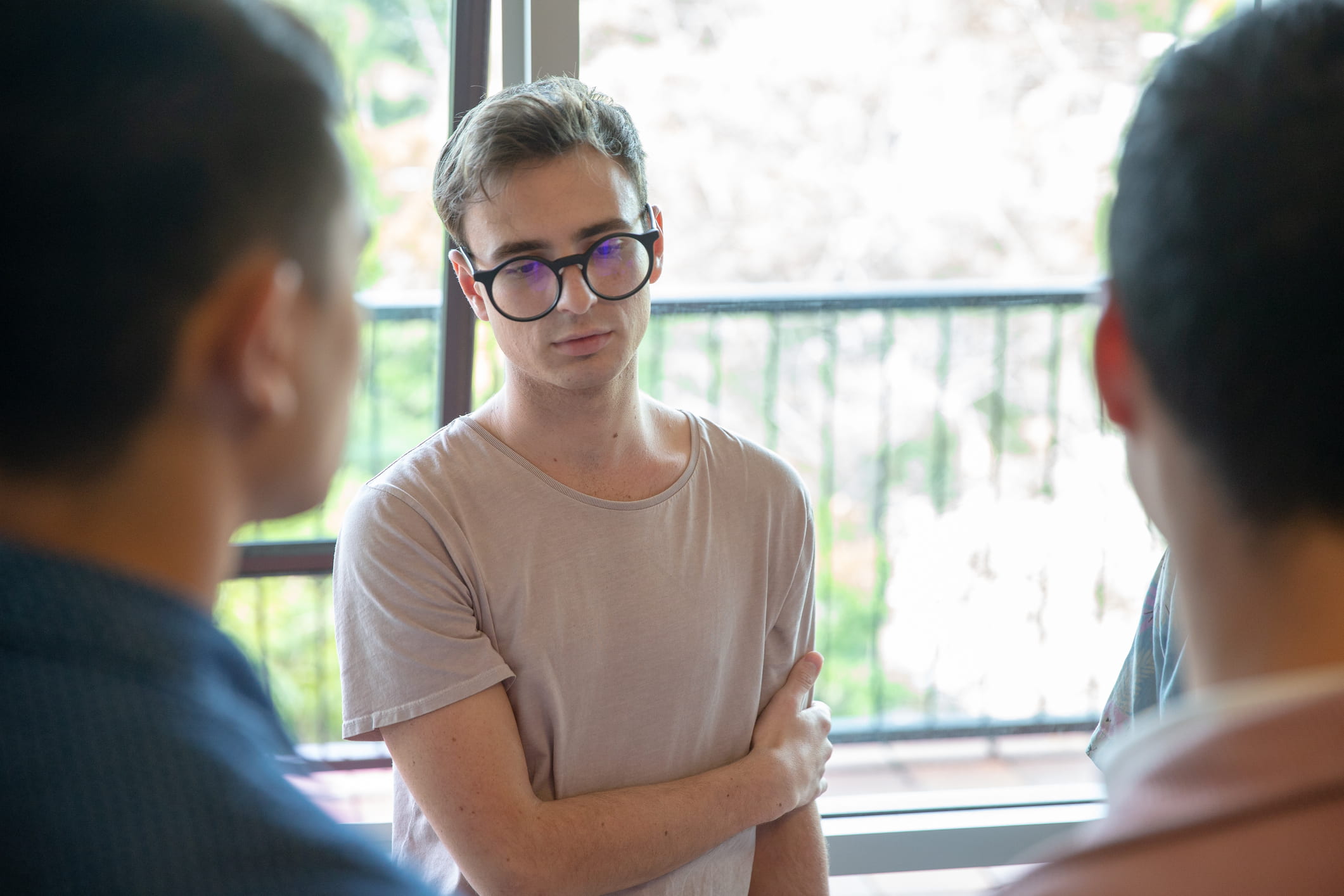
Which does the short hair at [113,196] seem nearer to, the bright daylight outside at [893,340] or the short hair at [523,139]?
the short hair at [523,139]

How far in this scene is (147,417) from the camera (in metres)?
0.60

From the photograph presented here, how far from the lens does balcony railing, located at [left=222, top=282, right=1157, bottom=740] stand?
348 cm

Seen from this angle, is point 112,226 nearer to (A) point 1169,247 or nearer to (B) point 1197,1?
(A) point 1169,247

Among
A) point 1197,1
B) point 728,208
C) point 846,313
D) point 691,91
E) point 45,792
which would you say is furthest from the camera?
point 728,208

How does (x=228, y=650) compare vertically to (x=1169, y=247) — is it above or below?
below

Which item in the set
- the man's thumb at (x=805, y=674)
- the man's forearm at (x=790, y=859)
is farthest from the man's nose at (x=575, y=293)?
the man's forearm at (x=790, y=859)

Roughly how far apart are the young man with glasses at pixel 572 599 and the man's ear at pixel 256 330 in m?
0.82

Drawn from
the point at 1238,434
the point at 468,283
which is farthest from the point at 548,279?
the point at 1238,434

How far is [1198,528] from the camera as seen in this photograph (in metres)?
0.65

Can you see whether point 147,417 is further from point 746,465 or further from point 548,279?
point 746,465

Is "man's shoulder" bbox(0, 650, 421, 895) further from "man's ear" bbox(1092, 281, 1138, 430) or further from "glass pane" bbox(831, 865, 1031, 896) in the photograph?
"glass pane" bbox(831, 865, 1031, 896)

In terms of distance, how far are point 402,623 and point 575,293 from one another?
518 millimetres

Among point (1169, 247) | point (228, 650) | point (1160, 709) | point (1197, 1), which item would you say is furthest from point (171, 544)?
point (1197, 1)

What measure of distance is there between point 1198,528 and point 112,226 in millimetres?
650
